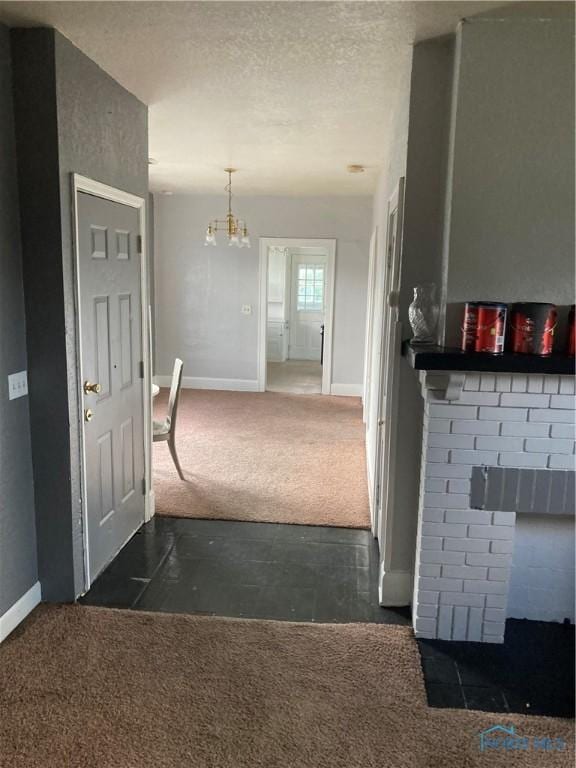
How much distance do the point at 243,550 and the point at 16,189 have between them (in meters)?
2.14

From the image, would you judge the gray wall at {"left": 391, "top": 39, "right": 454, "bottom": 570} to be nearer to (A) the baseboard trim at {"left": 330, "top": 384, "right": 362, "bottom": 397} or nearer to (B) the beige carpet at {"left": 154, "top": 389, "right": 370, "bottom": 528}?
(B) the beige carpet at {"left": 154, "top": 389, "right": 370, "bottom": 528}

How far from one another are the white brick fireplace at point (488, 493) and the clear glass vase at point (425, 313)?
0.20 m

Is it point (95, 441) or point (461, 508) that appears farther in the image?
point (95, 441)

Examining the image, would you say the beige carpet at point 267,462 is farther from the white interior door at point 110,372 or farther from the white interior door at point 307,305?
the white interior door at point 307,305

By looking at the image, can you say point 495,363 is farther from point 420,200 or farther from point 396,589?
point 396,589

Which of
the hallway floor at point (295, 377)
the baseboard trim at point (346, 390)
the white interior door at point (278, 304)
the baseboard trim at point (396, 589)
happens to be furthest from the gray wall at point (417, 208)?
the white interior door at point (278, 304)

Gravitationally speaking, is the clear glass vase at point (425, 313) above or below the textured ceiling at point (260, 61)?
below

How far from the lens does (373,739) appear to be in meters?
1.93

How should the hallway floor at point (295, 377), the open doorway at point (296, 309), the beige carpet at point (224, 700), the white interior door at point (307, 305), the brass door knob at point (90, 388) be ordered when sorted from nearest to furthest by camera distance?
1. the beige carpet at point (224, 700)
2. the brass door knob at point (90, 388)
3. the hallway floor at point (295, 377)
4. the open doorway at point (296, 309)
5. the white interior door at point (307, 305)

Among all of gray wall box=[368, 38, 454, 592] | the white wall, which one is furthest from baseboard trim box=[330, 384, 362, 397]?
gray wall box=[368, 38, 454, 592]

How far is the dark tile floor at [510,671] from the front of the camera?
2.12 meters

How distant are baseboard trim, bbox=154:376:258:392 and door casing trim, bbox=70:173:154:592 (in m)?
3.93

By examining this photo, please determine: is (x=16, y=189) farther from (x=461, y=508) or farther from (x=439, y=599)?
(x=439, y=599)

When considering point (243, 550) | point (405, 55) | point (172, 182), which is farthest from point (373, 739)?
point (172, 182)
